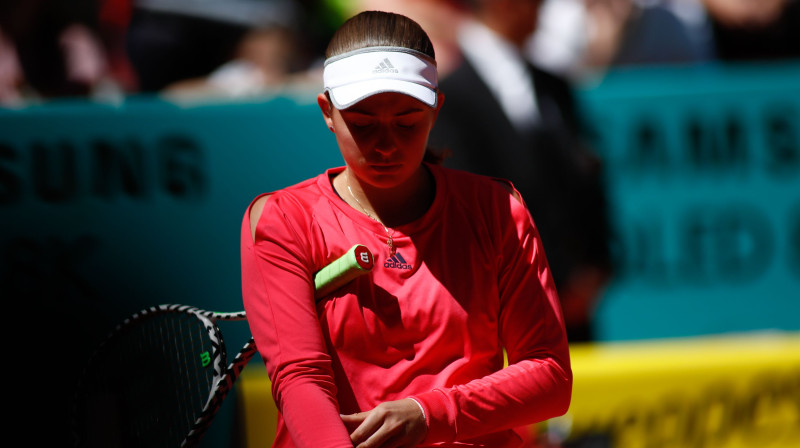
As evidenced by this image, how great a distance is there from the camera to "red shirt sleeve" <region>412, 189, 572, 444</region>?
76.9 inches

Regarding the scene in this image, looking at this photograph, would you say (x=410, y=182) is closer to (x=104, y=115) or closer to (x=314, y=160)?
(x=314, y=160)

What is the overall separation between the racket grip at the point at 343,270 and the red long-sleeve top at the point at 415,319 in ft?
0.07

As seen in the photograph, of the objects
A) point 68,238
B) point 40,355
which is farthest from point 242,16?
point 40,355

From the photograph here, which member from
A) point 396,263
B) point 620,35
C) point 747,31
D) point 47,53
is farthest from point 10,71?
point 747,31

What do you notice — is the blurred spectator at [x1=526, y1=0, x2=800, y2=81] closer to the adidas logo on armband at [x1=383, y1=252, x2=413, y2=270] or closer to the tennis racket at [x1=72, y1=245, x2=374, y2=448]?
the tennis racket at [x1=72, y1=245, x2=374, y2=448]

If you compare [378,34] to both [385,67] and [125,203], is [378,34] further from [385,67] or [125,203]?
[125,203]

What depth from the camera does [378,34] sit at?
2.02m

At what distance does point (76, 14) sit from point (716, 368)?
3.38 meters

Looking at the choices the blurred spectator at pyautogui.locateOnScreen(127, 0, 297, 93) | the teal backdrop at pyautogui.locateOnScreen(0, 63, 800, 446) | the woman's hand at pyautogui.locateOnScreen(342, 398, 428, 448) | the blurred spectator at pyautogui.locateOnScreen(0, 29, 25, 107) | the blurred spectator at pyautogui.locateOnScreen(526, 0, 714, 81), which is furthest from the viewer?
the blurred spectator at pyautogui.locateOnScreen(526, 0, 714, 81)

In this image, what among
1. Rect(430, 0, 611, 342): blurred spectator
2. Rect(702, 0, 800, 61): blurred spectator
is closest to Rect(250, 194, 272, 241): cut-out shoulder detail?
Rect(430, 0, 611, 342): blurred spectator

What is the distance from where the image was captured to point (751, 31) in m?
5.08

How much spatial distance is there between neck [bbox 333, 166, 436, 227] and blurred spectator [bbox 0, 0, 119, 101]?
2.75 meters

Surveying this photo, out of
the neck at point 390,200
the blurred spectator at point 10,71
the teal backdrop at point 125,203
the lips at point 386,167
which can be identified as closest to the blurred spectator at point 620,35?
the teal backdrop at point 125,203

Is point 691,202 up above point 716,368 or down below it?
above
